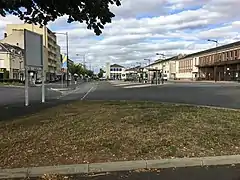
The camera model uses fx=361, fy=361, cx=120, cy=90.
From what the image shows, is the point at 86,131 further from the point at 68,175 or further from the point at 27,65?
the point at 27,65

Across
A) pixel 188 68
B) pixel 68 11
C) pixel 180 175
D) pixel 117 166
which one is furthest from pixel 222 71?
pixel 180 175

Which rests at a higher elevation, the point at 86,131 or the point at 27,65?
the point at 27,65

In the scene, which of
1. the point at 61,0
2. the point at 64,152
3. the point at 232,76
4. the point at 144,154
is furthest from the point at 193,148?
the point at 232,76

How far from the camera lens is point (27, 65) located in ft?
64.2

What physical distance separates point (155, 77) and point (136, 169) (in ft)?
198

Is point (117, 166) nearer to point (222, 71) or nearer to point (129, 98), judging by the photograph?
point (129, 98)

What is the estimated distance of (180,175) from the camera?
635 cm

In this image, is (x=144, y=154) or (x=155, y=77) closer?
(x=144, y=154)

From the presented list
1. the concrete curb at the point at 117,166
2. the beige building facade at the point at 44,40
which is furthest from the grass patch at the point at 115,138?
the beige building facade at the point at 44,40

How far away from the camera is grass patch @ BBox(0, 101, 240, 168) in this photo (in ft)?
24.2

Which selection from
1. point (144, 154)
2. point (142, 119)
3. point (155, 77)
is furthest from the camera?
point (155, 77)

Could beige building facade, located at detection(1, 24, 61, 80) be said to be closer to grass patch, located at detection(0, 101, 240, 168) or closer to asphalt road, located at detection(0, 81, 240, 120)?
asphalt road, located at detection(0, 81, 240, 120)

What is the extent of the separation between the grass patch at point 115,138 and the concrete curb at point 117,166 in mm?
276

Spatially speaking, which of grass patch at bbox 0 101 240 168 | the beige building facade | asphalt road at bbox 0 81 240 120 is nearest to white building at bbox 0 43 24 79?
the beige building facade
